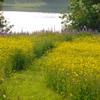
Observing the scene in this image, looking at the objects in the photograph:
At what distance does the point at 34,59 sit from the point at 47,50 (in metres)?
1.50

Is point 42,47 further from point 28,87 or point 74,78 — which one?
point 74,78

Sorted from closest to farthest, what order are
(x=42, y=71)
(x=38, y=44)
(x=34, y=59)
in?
(x=42, y=71) → (x=34, y=59) → (x=38, y=44)

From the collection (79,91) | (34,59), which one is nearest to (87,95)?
(79,91)

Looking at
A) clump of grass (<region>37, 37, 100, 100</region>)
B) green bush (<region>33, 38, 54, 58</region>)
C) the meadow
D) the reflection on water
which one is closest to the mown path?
the meadow

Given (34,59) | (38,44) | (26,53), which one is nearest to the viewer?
(26,53)

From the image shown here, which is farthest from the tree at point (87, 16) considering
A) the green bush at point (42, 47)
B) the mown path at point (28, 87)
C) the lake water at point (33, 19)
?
the mown path at point (28, 87)

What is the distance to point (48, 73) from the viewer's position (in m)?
12.7

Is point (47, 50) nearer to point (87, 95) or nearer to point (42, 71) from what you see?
point (42, 71)

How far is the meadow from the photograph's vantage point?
10.5 m

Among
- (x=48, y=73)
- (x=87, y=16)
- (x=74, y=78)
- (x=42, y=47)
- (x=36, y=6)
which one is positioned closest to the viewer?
(x=74, y=78)

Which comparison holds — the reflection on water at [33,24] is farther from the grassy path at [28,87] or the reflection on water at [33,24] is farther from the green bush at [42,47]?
the grassy path at [28,87]

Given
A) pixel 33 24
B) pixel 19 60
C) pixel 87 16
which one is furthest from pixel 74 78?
pixel 33 24

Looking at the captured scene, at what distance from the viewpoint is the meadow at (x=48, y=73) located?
10500 millimetres

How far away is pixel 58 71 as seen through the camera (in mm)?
11867
